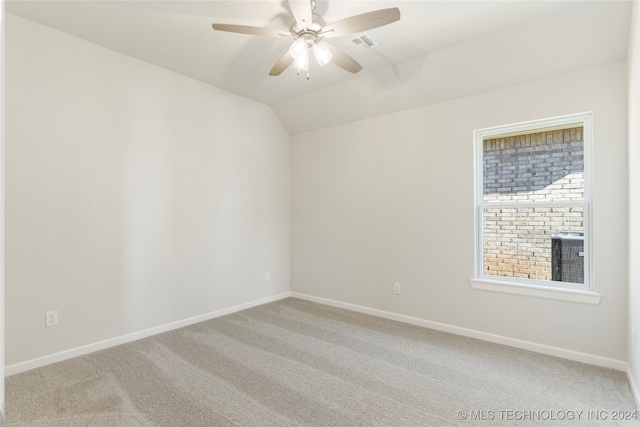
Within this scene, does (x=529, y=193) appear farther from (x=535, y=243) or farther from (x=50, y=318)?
(x=50, y=318)

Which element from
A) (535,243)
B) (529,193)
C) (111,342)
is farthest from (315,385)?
(529,193)

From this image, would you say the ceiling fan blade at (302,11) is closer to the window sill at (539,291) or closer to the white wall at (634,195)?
the white wall at (634,195)

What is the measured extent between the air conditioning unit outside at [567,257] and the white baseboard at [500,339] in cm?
61

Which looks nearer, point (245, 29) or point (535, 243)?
point (245, 29)

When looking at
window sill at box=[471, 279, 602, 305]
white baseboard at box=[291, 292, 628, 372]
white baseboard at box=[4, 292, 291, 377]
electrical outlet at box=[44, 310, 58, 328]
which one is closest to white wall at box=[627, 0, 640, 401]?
white baseboard at box=[291, 292, 628, 372]

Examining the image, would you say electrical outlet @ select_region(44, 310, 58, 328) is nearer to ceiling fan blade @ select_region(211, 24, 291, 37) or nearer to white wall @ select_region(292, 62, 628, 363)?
ceiling fan blade @ select_region(211, 24, 291, 37)

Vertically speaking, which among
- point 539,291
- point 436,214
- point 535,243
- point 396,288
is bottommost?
point 396,288

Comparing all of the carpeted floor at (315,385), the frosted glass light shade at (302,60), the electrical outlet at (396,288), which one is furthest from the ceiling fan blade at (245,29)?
the electrical outlet at (396,288)

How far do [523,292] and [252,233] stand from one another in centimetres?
311

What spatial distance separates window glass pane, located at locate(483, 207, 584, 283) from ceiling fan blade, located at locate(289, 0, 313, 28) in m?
2.48

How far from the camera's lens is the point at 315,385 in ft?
7.77

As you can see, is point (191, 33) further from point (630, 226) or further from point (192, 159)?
point (630, 226)

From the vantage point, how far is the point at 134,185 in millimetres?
3211

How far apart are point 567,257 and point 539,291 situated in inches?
15.4
